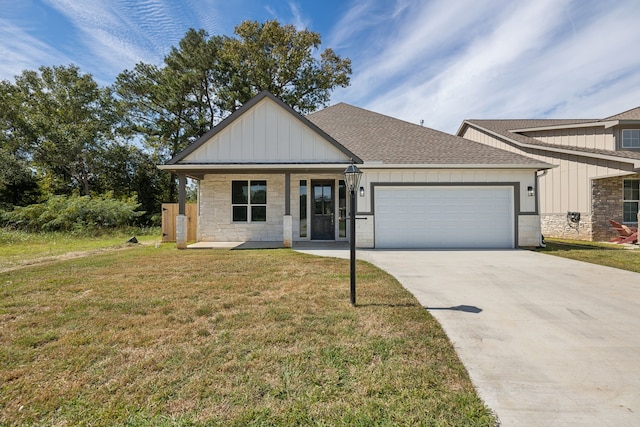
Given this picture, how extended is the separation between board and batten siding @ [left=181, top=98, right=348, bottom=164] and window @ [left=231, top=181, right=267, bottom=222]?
1779 millimetres

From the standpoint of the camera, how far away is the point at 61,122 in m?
20.5

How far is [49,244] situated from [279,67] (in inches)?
698

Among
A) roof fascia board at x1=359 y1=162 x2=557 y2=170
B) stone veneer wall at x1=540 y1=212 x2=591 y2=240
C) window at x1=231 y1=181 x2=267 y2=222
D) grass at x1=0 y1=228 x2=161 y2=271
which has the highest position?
roof fascia board at x1=359 y1=162 x2=557 y2=170

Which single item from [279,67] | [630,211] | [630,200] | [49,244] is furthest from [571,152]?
[49,244]

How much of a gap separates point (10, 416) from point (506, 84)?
53.5 feet

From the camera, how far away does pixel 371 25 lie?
1267 cm

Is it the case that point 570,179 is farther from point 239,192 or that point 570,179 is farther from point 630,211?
point 239,192

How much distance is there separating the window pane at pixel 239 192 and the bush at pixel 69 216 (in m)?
7.97

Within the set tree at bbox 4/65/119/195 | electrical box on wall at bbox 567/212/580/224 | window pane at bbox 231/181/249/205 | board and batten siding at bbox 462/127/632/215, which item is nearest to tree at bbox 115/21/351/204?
tree at bbox 4/65/119/195

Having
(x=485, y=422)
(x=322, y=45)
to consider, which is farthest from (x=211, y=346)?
(x=322, y=45)

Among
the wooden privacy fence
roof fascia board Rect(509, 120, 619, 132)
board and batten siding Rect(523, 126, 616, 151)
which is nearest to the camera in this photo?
the wooden privacy fence

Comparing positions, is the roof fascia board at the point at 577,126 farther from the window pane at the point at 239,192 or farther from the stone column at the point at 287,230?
the window pane at the point at 239,192

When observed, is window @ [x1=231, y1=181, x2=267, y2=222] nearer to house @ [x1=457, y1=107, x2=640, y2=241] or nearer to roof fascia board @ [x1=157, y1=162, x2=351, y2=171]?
roof fascia board @ [x1=157, y1=162, x2=351, y2=171]

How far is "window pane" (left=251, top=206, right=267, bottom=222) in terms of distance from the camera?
11586mm
